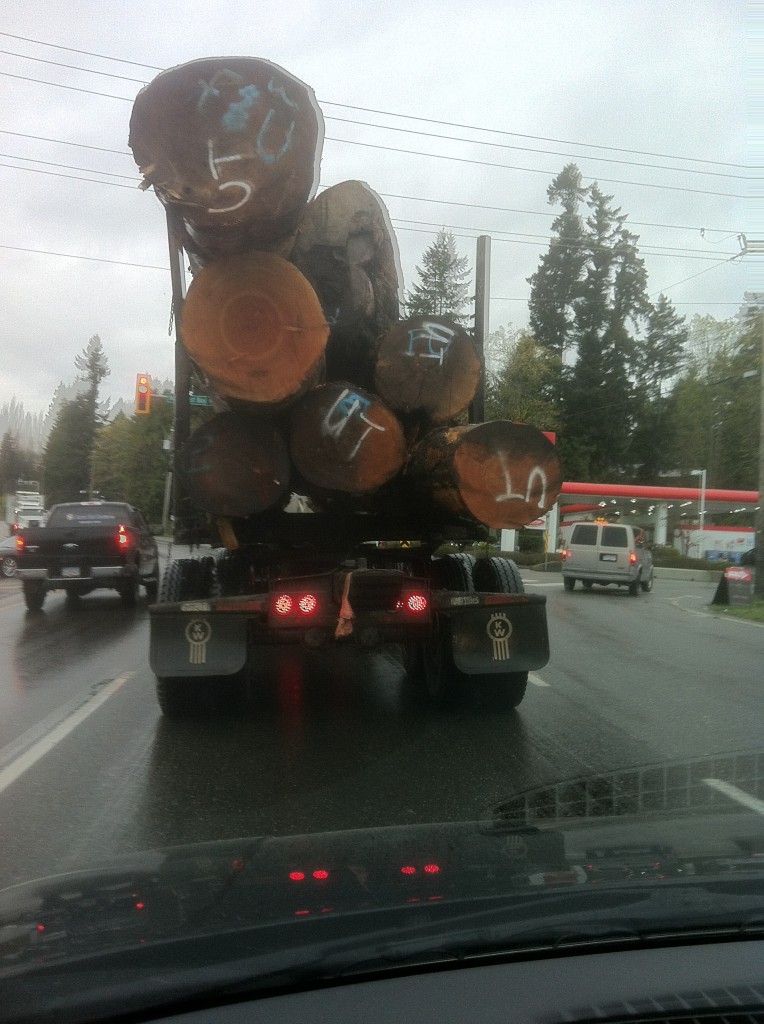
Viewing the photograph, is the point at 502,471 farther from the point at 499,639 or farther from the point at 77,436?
the point at 77,436

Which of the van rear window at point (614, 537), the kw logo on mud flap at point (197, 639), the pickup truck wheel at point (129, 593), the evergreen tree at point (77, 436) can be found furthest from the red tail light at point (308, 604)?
the evergreen tree at point (77, 436)

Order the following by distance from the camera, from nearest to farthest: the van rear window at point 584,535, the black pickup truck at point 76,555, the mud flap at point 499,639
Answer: the mud flap at point 499,639
the black pickup truck at point 76,555
the van rear window at point 584,535

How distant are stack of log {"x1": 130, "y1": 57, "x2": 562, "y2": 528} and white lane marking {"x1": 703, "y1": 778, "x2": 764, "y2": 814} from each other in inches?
79.4

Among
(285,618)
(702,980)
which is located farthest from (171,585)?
(702,980)

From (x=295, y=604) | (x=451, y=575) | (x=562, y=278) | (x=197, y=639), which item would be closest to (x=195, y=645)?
(x=197, y=639)

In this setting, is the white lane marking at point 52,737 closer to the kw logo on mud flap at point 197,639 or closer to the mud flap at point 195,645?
the mud flap at point 195,645

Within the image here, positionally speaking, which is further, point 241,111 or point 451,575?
point 451,575

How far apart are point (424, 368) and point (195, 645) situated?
2.56m

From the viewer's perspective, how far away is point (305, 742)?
7445 mm

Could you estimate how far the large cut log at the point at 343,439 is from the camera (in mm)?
6934

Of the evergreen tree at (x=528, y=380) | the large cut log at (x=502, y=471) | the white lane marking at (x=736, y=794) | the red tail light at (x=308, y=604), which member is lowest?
the white lane marking at (x=736, y=794)

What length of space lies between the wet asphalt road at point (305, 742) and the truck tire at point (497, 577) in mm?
1032

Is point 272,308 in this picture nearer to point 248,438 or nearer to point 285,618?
point 248,438

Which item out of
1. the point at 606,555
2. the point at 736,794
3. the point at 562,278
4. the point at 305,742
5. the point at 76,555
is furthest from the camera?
the point at 562,278
